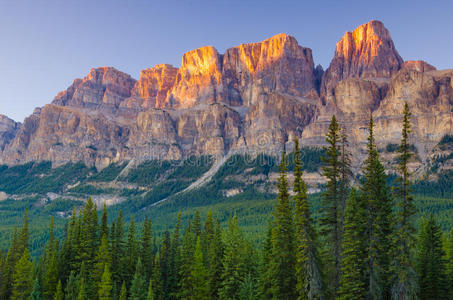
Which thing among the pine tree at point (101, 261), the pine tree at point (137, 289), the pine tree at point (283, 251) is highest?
the pine tree at point (283, 251)

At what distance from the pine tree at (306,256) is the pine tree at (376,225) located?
15.8 ft

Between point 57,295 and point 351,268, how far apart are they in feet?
143

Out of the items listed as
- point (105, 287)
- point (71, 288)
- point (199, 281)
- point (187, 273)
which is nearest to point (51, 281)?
point (71, 288)

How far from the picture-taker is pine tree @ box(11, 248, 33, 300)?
6256cm

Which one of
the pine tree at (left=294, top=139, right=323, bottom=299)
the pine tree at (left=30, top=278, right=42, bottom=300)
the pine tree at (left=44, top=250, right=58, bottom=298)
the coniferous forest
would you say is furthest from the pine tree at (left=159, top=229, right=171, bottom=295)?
the pine tree at (left=294, top=139, right=323, bottom=299)

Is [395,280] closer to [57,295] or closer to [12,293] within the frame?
[57,295]

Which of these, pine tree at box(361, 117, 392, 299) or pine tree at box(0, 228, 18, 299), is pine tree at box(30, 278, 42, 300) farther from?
pine tree at box(361, 117, 392, 299)

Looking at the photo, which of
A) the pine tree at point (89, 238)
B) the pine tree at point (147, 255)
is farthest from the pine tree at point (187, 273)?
the pine tree at point (89, 238)

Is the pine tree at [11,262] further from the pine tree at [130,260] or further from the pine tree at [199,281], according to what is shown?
the pine tree at [199,281]

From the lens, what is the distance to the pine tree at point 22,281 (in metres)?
62.6

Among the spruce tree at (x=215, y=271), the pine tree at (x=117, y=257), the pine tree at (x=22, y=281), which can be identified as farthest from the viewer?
the pine tree at (x=117, y=257)

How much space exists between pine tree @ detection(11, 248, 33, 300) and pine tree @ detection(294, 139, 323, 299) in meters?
48.8

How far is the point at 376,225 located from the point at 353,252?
3.24m

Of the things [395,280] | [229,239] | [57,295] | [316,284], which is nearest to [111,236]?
[57,295]
